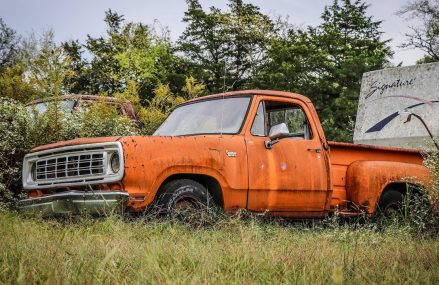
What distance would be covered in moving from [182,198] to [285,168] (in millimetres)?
1338

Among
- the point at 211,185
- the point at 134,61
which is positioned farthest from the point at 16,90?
the point at 134,61

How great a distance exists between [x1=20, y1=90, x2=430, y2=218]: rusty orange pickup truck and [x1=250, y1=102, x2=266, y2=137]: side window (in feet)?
0.04

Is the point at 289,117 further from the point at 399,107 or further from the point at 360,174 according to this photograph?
the point at 399,107

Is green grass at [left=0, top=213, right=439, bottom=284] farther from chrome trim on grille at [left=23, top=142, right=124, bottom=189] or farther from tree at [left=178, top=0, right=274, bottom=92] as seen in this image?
tree at [left=178, top=0, right=274, bottom=92]

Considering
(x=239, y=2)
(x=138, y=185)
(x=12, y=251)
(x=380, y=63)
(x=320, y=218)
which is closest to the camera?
(x=12, y=251)

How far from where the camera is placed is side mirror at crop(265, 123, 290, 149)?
554 cm

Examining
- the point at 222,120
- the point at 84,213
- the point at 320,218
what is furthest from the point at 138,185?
the point at 320,218

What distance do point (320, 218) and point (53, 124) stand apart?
13.4 feet

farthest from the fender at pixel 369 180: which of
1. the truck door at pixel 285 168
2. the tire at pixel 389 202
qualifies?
the truck door at pixel 285 168

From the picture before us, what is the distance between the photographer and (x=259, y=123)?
19.0ft

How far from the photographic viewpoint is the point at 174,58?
92.3 feet

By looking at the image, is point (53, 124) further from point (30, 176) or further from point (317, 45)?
point (317, 45)

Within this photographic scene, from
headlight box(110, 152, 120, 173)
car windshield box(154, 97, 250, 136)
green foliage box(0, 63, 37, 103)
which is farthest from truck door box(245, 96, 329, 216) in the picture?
green foliage box(0, 63, 37, 103)

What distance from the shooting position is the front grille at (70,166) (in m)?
4.93
